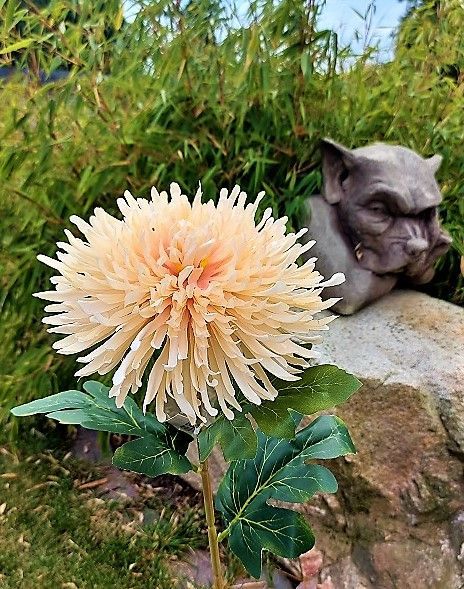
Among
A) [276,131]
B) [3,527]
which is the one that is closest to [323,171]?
[276,131]

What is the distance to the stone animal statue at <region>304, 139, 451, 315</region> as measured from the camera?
1.32 metres

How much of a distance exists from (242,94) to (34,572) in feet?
3.87

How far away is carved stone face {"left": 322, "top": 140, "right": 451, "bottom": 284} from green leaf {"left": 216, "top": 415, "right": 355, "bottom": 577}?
73cm

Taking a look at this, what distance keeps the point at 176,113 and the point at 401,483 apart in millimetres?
981

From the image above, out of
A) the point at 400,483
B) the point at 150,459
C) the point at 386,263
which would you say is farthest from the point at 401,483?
the point at 150,459

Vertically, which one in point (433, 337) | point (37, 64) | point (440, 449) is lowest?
point (440, 449)

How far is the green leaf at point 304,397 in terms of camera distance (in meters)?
0.54

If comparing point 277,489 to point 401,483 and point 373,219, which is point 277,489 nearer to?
point 401,483

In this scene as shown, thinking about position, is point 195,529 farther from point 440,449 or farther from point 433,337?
point 433,337

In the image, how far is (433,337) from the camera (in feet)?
4.47

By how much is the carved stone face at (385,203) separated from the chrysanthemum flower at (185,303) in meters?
0.86

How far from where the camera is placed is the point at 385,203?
1329 millimetres

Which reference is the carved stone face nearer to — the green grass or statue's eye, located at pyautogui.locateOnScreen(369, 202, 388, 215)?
statue's eye, located at pyautogui.locateOnScreen(369, 202, 388, 215)

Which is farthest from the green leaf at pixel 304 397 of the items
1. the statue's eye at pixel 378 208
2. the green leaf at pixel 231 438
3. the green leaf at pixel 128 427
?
the statue's eye at pixel 378 208
